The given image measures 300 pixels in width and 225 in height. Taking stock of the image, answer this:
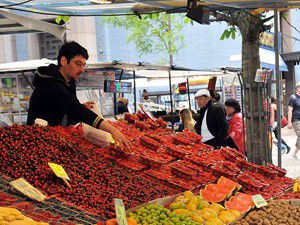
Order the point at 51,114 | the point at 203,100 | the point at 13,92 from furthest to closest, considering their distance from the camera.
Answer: the point at 13,92, the point at 203,100, the point at 51,114

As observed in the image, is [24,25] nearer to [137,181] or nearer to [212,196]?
[137,181]

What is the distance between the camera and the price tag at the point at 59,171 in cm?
409

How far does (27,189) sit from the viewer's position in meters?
3.93

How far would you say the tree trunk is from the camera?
862cm

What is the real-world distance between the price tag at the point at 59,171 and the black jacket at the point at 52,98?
1.42ft

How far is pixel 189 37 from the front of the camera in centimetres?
3259

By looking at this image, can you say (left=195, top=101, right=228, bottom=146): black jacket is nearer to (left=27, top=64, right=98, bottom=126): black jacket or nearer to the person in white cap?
the person in white cap

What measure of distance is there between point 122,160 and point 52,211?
1.59m

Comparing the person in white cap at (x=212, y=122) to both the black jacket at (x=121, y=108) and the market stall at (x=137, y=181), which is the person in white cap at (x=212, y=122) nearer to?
the market stall at (x=137, y=181)

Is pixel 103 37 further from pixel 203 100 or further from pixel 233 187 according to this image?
pixel 233 187

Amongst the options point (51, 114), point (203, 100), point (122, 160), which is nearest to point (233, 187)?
point (122, 160)

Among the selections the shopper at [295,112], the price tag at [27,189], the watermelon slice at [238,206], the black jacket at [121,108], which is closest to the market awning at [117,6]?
the watermelon slice at [238,206]

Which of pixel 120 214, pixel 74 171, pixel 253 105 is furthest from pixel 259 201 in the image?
pixel 253 105

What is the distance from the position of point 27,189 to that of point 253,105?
5354mm
